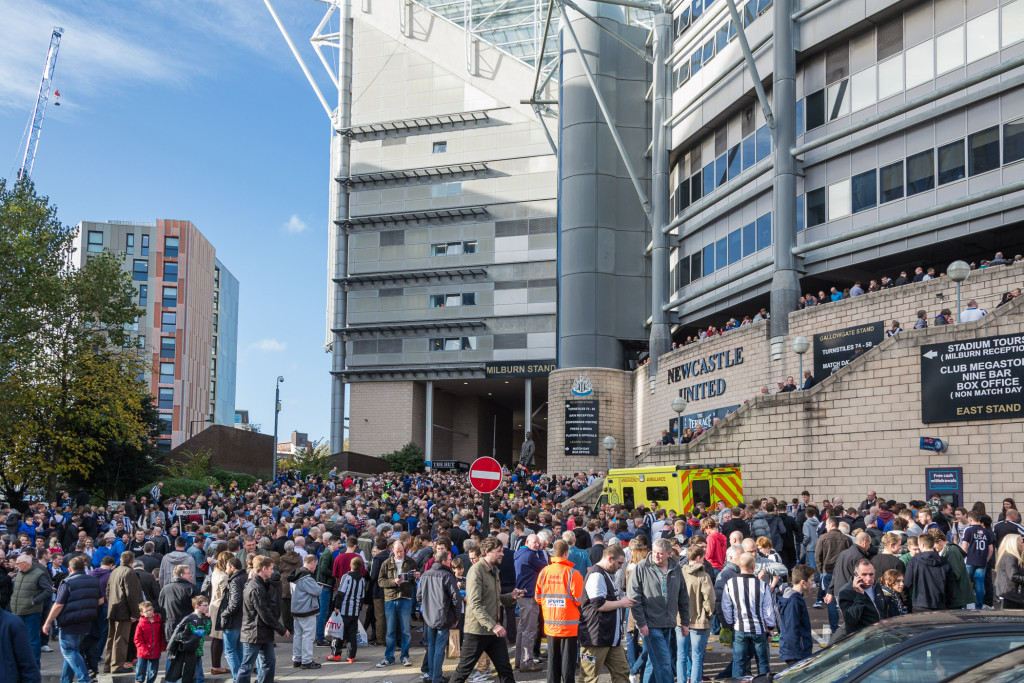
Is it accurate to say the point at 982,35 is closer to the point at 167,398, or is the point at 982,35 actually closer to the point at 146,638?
the point at 146,638

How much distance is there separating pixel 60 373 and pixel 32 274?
4.65 metres

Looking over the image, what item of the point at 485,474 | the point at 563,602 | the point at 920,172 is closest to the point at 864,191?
the point at 920,172

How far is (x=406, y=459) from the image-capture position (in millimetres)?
58781

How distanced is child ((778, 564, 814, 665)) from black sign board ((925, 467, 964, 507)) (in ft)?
44.0

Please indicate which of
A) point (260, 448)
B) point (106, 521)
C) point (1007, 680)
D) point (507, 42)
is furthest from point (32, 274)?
point (507, 42)

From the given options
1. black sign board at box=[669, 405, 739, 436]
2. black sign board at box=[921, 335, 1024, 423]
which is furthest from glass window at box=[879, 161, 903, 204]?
black sign board at box=[669, 405, 739, 436]

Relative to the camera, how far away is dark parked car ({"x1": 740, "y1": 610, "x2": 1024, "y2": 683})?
455cm

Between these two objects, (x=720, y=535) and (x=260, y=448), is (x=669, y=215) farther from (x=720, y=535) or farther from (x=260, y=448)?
(x=720, y=535)

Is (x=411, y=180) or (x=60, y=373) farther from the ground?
(x=411, y=180)

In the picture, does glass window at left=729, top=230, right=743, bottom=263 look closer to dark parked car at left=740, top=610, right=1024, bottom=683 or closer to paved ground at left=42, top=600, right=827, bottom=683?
paved ground at left=42, top=600, right=827, bottom=683

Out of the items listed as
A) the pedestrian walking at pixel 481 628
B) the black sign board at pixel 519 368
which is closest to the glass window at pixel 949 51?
the pedestrian walking at pixel 481 628

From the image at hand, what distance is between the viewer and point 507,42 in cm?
6919

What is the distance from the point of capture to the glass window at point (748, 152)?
113ft

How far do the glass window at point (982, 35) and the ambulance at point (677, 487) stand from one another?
1314cm
